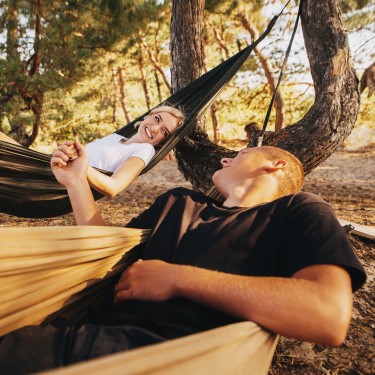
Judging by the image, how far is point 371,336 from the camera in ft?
4.20

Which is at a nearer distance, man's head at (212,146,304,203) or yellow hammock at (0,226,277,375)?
yellow hammock at (0,226,277,375)

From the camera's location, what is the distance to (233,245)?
0.81m

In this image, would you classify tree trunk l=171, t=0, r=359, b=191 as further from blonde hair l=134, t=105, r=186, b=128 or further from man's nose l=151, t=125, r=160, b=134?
man's nose l=151, t=125, r=160, b=134

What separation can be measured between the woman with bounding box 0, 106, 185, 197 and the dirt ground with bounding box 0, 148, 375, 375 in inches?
35.4

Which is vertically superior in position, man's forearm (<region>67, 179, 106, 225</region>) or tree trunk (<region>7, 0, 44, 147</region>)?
tree trunk (<region>7, 0, 44, 147</region>)

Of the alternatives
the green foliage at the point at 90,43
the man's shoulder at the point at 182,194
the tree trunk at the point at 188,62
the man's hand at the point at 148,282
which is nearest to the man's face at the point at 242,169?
the man's shoulder at the point at 182,194

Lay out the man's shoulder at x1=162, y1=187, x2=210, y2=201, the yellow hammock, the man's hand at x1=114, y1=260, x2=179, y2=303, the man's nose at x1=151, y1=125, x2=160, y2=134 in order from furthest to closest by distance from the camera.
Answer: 1. the man's nose at x1=151, y1=125, x2=160, y2=134
2. the man's shoulder at x1=162, y1=187, x2=210, y2=201
3. the man's hand at x1=114, y1=260, x2=179, y2=303
4. the yellow hammock

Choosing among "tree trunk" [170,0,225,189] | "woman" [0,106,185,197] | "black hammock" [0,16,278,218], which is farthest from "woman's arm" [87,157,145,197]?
"tree trunk" [170,0,225,189]

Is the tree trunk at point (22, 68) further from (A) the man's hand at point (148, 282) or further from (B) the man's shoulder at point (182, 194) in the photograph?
(A) the man's hand at point (148, 282)

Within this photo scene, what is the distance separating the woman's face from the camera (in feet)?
6.43

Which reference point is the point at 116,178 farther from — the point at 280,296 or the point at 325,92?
the point at 325,92

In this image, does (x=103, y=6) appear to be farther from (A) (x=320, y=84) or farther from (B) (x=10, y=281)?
(B) (x=10, y=281)

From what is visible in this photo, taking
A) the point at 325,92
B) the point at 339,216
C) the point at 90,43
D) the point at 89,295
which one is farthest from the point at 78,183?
the point at 90,43

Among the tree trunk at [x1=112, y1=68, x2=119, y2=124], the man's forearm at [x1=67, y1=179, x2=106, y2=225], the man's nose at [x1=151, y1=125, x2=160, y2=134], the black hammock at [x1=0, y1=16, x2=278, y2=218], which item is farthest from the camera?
the tree trunk at [x1=112, y1=68, x2=119, y2=124]
